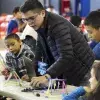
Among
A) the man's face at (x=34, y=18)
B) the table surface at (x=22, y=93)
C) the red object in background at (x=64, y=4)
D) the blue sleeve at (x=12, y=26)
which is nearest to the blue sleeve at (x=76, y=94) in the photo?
the table surface at (x=22, y=93)

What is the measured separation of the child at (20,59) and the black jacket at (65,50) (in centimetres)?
37

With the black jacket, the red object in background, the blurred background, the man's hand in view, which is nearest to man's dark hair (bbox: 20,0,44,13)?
A: the black jacket

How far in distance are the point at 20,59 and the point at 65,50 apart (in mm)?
814

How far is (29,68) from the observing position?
335 centimetres

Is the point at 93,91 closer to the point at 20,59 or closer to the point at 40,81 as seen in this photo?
the point at 40,81

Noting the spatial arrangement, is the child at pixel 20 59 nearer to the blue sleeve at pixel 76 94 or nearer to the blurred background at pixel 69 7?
the blue sleeve at pixel 76 94

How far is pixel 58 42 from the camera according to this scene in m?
2.73

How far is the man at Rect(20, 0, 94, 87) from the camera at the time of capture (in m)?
2.71

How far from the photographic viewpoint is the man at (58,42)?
8.90ft

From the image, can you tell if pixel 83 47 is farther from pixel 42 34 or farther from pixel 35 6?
pixel 35 6

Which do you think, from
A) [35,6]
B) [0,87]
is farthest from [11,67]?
[35,6]

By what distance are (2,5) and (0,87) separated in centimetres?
1244

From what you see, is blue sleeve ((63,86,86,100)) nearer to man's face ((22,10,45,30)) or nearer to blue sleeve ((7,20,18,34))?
man's face ((22,10,45,30))

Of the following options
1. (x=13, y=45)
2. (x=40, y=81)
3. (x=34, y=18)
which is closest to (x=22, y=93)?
(x=40, y=81)
